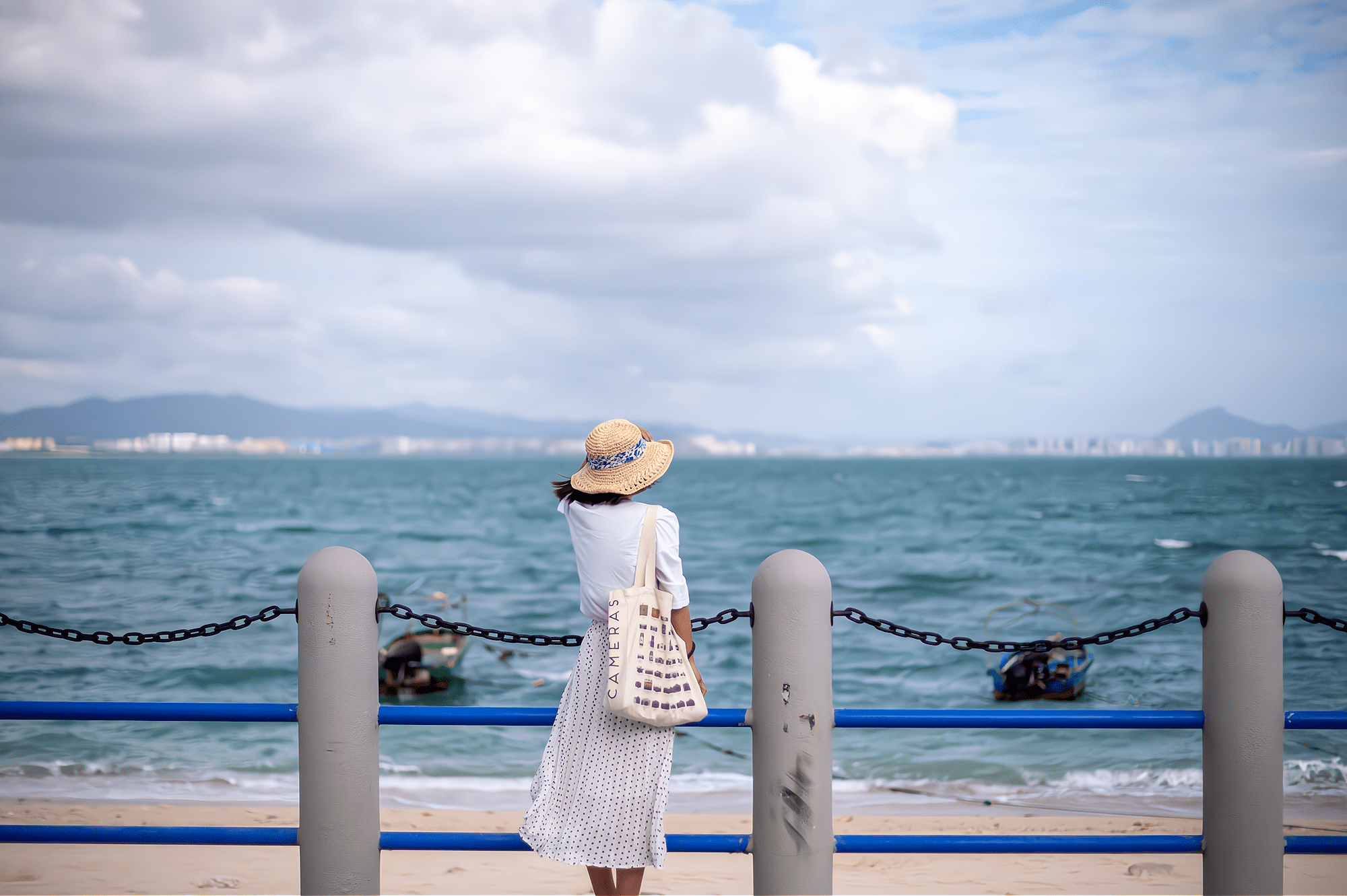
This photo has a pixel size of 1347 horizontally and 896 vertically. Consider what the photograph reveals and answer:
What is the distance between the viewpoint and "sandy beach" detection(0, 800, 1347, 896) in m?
6.09

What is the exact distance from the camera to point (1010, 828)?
25.3 ft

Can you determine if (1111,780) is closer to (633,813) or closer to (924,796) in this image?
(924,796)

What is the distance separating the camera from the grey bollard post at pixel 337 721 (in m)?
2.90

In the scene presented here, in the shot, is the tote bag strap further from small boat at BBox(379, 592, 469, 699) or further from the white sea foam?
small boat at BBox(379, 592, 469, 699)

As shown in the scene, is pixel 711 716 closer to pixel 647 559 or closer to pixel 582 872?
pixel 647 559

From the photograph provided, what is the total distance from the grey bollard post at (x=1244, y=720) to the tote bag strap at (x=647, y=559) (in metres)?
1.70

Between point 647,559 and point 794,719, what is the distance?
664 mm

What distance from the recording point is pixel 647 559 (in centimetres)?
281

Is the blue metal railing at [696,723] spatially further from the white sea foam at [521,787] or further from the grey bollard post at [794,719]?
the white sea foam at [521,787]

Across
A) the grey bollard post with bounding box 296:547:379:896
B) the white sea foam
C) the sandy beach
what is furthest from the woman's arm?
the white sea foam

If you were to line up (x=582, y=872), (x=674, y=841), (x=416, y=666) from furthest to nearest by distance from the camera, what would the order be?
(x=416, y=666)
(x=582, y=872)
(x=674, y=841)

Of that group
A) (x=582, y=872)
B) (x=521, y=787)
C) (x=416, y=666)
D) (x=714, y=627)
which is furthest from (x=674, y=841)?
(x=714, y=627)

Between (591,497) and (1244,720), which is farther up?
(591,497)

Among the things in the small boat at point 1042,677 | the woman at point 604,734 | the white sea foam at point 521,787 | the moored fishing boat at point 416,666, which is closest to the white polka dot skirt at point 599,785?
the woman at point 604,734
